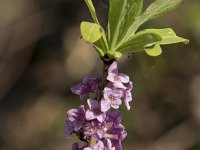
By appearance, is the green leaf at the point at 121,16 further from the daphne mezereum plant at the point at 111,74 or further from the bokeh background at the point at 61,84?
the bokeh background at the point at 61,84

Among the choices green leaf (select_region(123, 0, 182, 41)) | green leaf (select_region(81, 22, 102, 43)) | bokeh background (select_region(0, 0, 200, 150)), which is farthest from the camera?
bokeh background (select_region(0, 0, 200, 150))

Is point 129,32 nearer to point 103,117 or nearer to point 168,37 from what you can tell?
point 168,37

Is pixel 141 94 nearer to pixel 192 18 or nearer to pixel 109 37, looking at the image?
pixel 192 18

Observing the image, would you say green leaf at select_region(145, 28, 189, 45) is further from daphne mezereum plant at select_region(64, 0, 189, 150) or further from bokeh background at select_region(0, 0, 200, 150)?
bokeh background at select_region(0, 0, 200, 150)

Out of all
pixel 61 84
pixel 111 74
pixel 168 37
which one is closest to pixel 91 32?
pixel 111 74

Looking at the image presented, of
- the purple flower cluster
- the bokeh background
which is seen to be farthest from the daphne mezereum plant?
the bokeh background

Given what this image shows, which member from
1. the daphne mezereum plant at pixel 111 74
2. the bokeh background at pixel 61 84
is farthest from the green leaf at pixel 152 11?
the bokeh background at pixel 61 84
